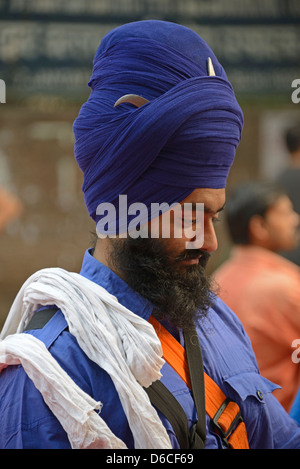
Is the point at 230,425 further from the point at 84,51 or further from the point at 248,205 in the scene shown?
the point at 84,51

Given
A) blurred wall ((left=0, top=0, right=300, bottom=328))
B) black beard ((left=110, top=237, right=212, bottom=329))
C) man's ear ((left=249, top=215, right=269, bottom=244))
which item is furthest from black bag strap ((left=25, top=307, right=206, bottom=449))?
blurred wall ((left=0, top=0, right=300, bottom=328))

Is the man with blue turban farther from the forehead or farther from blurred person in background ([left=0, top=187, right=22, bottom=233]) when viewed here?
blurred person in background ([left=0, top=187, right=22, bottom=233])

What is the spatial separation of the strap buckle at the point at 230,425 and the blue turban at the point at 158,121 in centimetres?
62

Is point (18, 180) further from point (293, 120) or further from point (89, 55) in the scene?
point (293, 120)

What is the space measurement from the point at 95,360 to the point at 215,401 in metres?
0.42

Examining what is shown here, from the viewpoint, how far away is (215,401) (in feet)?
5.98

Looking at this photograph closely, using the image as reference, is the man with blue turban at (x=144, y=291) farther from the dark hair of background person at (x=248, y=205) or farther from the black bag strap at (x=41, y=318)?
the dark hair of background person at (x=248, y=205)

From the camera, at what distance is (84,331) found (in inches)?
65.6

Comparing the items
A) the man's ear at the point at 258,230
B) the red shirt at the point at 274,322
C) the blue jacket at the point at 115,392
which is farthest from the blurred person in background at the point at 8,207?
the blue jacket at the point at 115,392

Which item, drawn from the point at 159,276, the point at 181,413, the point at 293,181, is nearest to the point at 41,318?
the point at 159,276

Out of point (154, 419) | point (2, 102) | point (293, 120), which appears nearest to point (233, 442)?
point (154, 419)

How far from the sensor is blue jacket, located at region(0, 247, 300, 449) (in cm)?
159

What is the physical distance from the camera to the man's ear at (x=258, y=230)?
392 cm
